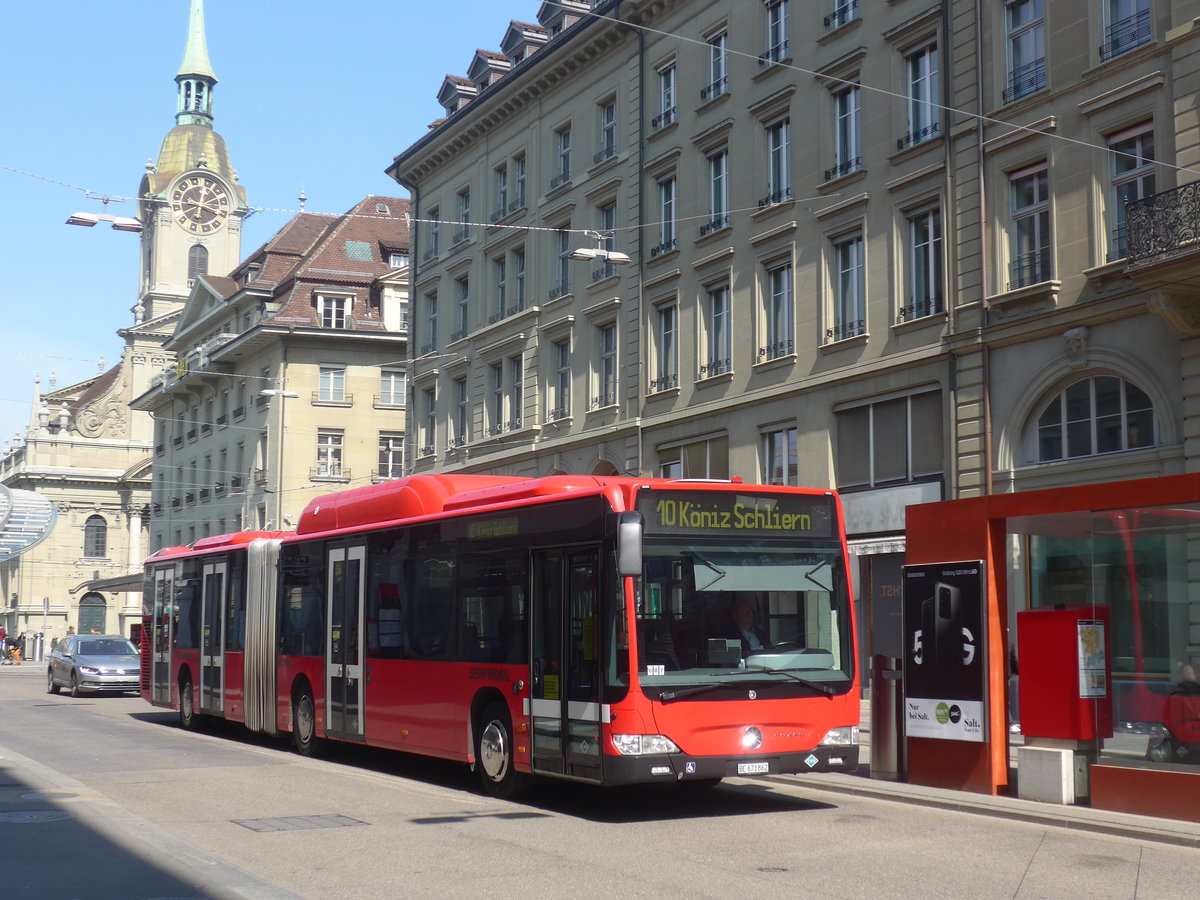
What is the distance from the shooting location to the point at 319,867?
9.84 meters

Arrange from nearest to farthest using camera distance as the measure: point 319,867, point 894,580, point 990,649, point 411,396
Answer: point 319,867, point 990,649, point 894,580, point 411,396

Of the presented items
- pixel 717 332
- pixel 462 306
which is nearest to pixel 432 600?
pixel 717 332

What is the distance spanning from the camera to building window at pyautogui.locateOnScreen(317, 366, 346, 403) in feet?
201

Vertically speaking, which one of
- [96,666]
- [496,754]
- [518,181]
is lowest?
[96,666]

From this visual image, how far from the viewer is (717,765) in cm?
1230

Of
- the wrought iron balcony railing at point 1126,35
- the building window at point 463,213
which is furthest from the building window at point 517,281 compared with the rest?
the wrought iron balcony railing at point 1126,35

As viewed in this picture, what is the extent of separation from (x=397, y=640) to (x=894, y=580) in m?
13.6

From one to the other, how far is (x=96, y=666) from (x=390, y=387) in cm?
2756

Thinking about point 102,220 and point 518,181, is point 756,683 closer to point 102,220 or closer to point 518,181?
point 102,220

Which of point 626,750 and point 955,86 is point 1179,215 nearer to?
point 955,86

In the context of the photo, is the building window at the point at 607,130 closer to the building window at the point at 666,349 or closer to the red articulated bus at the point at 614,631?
the building window at the point at 666,349

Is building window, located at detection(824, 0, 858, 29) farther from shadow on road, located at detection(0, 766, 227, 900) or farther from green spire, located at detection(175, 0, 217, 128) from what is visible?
green spire, located at detection(175, 0, 217, 128)

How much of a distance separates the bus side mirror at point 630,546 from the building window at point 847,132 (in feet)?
57.6

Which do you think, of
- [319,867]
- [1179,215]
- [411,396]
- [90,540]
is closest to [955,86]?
[1179,215]
